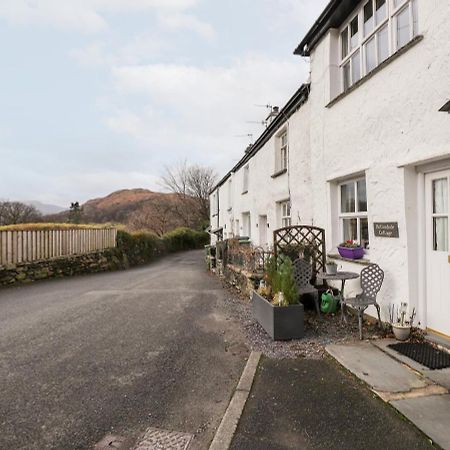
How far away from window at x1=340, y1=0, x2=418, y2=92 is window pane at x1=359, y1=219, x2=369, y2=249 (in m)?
2.80

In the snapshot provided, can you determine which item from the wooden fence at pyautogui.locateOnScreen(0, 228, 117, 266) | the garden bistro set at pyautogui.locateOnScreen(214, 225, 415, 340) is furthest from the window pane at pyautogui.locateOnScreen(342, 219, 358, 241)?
the wooden fence at pyautogui.locateOnScreen(0, 228, 117, 266)

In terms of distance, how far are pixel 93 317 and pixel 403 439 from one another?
5.82 meters

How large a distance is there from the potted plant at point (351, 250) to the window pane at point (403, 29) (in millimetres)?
3446

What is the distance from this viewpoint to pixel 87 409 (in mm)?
3104

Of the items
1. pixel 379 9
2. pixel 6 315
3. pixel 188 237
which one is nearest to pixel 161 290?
pixel 6 315

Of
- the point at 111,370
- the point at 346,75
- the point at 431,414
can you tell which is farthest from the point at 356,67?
the point at 111,370

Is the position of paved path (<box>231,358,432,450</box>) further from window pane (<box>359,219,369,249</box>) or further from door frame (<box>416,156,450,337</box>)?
window pane (<box>359,219,369,249</box>)

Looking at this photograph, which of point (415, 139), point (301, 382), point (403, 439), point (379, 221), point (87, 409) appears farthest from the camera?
point (379, 221)

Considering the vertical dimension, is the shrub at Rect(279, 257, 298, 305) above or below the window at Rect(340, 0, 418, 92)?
below

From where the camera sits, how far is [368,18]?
6.01 metres

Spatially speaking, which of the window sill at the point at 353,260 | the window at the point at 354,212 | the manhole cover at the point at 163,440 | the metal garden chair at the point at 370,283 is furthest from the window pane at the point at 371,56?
the manhole cover at the point at 163,440

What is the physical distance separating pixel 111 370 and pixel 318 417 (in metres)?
2.51

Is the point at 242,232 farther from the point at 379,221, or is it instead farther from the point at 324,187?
the point at 379,221

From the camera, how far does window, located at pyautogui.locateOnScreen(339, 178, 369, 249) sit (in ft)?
20.5
